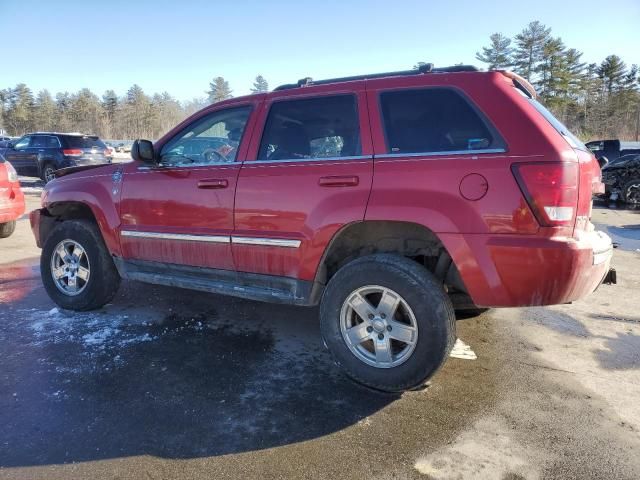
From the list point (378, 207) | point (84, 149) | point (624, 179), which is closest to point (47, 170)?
point (84, 149)

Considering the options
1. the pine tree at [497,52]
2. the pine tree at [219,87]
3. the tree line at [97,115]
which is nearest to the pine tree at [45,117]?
the tree line at [97,115]

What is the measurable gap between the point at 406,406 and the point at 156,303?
293cm

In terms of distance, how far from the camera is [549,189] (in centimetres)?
256

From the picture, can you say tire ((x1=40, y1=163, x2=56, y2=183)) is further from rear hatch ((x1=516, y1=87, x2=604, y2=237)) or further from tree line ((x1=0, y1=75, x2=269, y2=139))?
tree line ((x1=0, y1=75, x2=269, y2=139))

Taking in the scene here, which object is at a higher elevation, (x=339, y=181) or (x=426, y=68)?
(x=426, y=68)

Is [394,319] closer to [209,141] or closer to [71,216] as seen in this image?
[209,141]

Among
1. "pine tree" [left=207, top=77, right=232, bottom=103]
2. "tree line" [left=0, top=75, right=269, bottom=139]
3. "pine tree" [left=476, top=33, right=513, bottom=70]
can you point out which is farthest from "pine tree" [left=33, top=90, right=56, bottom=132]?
"pine tree" [left=476, top=33, right=513, bottom=70]

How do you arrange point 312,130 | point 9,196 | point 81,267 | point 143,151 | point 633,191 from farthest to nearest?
point 633,191, point 9,196, point 81,267, point 143,151, point 312,130

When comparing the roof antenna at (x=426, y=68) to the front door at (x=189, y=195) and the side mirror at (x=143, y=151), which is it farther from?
the side mirror at (x=143, y=151)

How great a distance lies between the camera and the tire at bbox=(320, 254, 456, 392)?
2854mm

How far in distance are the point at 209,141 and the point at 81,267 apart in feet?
5.96

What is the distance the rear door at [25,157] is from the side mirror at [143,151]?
46.7 feet

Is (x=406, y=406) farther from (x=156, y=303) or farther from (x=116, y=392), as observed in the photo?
(x=156, y=303)

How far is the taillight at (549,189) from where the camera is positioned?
8.38ft
